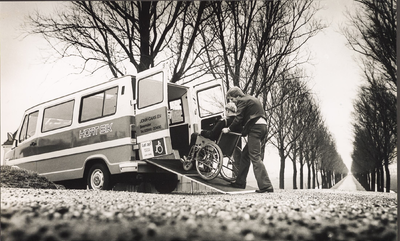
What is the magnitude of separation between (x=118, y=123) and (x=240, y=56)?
3482 mm

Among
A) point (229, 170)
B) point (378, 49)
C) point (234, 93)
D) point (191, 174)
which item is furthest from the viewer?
point (378, 49)

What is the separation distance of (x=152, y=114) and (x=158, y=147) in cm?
55

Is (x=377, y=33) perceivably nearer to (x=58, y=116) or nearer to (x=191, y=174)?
(x=191, y=174)

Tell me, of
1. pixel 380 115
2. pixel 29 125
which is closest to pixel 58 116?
pixel 29 125

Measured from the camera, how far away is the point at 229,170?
21.1 feet

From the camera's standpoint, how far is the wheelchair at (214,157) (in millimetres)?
5664

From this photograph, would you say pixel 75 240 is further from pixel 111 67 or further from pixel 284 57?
pixel 284 57

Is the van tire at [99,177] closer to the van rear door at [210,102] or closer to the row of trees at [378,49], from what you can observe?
the van rear door at [210,102]

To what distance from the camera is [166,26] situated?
25.9ft

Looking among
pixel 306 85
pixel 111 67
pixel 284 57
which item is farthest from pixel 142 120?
pixel 306 85

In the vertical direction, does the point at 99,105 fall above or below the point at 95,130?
above

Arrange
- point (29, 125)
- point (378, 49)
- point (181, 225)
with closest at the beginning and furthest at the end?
point (181, 225) → point (29, 125) → point (378, 49)

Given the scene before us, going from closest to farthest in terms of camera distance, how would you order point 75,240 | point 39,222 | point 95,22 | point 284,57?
point 75,240
point 39,222
point 95,22
point 284,57

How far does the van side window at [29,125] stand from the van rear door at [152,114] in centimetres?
258
